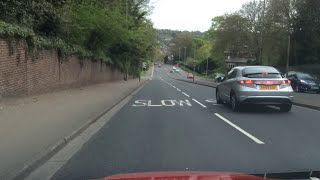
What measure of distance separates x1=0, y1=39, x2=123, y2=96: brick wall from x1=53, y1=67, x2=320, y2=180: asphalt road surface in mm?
4788

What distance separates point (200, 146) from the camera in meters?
7.13

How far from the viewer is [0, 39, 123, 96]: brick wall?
41.7 ft

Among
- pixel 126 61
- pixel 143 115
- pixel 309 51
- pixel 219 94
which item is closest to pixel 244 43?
pixel 309 51

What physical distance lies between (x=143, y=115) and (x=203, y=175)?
8.08m

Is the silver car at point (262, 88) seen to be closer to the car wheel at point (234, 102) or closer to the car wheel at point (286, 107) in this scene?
the car wheel at point (234, 102)

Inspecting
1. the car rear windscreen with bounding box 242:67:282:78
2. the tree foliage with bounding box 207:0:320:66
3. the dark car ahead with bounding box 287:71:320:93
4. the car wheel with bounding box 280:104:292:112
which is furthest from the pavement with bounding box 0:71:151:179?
the tree foliage with bounding box 207:0:320:66

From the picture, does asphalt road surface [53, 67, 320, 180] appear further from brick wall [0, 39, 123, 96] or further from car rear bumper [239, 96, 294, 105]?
brick wall [0, 39, 123, 96]

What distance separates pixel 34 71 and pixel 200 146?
10.9 metres

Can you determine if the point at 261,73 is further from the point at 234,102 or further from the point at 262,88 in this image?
the point at 234,102

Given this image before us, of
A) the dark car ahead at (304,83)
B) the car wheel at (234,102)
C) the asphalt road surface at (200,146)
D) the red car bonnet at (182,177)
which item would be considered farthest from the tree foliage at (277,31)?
the red car bonnet at (182,177)

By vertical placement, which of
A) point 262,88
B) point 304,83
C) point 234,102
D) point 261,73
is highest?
point 261,73

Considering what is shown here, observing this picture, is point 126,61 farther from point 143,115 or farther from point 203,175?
point 203,175

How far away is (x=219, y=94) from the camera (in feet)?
51.3

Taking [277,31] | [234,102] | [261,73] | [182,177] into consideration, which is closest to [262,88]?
[261,73]
